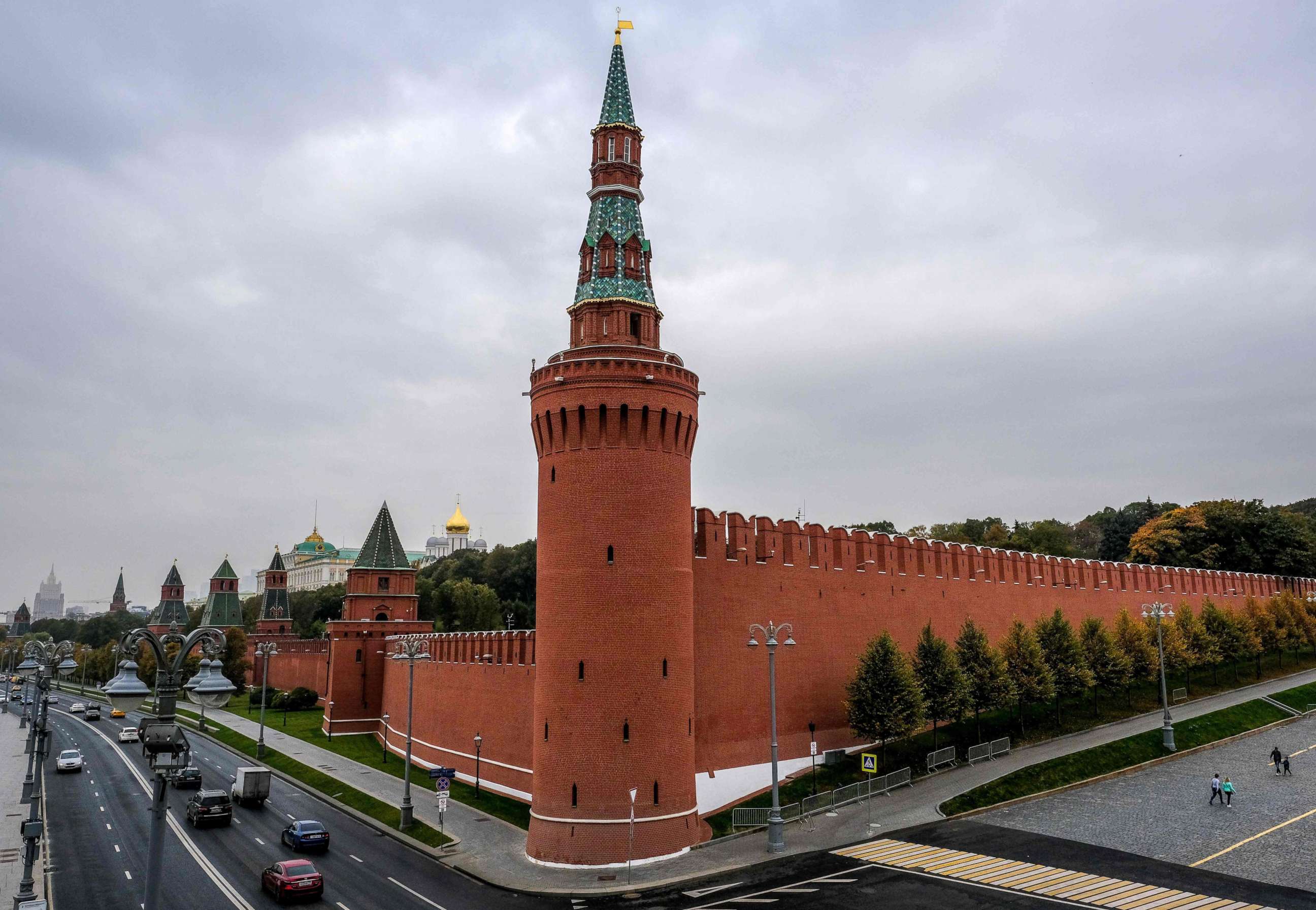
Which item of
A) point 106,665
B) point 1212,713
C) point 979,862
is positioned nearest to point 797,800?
point 979,862

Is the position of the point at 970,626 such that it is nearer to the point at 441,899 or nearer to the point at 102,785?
the point at 441,899

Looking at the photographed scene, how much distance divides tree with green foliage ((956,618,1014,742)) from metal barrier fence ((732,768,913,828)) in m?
5.56

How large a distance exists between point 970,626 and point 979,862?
17.4 m

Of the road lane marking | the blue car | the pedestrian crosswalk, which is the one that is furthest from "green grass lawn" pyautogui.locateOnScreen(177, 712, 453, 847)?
the road lane marking

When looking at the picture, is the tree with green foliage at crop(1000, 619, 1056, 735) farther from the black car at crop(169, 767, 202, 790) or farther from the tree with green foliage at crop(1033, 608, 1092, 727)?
the black car at crop(169, 767, 202, 790)

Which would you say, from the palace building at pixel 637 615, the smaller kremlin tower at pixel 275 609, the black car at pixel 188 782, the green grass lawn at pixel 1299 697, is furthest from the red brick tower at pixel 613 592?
the smaller kremlin tower at pixel 275 609

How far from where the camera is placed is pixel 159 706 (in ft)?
42.9

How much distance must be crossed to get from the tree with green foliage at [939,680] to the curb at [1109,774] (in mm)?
3747

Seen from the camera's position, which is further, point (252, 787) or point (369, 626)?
point (369, 626)

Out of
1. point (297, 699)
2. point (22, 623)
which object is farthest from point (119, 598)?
point (297, 699)

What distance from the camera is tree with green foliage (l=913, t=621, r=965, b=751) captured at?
134 feet

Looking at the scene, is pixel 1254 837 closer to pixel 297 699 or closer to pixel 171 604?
pixel 297 699

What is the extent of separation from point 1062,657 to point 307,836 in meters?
36.1

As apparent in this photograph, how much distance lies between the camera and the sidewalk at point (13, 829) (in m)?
27.8
